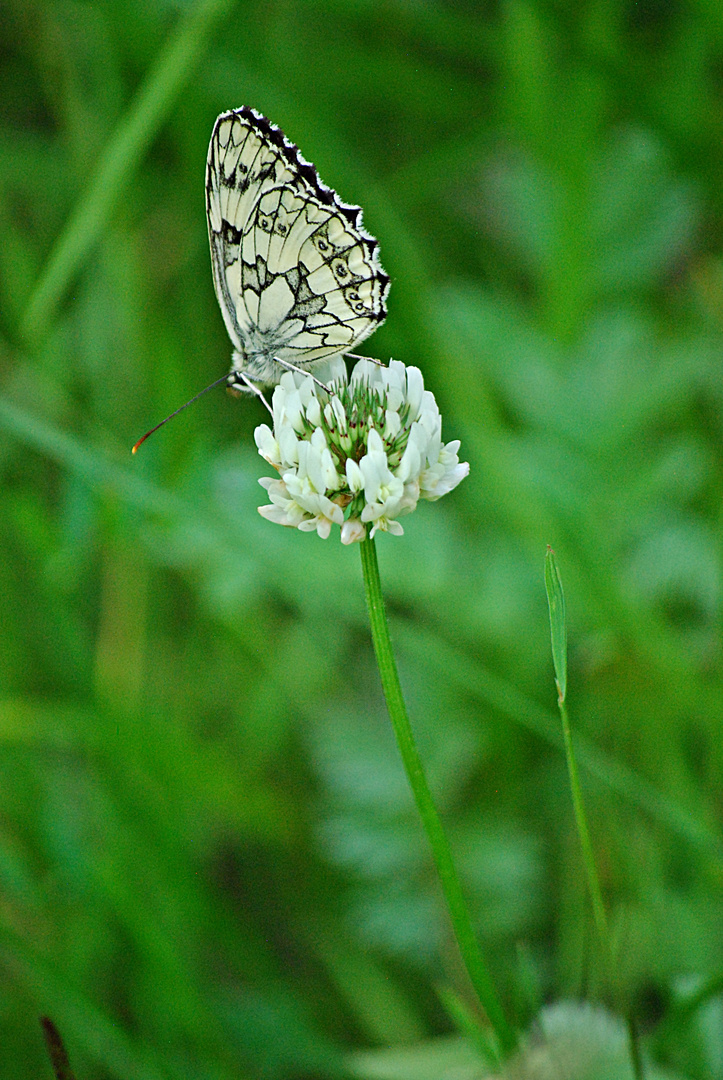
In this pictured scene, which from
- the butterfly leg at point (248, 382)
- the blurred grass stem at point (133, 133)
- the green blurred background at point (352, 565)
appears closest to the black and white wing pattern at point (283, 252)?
the butterfly leg at point (248, 382)

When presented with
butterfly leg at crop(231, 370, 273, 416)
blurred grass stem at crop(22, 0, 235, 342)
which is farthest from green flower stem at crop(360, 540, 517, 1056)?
blurred grass stem at crop(22, 0, 235, 342)

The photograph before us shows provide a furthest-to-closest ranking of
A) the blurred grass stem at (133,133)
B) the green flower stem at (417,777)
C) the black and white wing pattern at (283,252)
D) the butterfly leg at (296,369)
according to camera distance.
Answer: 1. the blurred grass stem at (133,133)
2. the black and white wing pattern at (283,252)
3. the butterfly leg at (296,369)
4. the green flower stem at (417,777)

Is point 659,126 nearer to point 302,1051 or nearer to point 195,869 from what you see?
point 195,869

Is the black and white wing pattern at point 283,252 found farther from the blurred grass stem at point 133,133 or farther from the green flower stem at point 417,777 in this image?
the blurred grass stem at point 133,133

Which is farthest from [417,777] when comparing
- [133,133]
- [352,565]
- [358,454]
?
[133,133]

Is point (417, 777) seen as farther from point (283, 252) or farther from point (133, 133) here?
point (133, 133)

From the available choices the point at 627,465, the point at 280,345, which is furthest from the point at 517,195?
the point at 280,345
